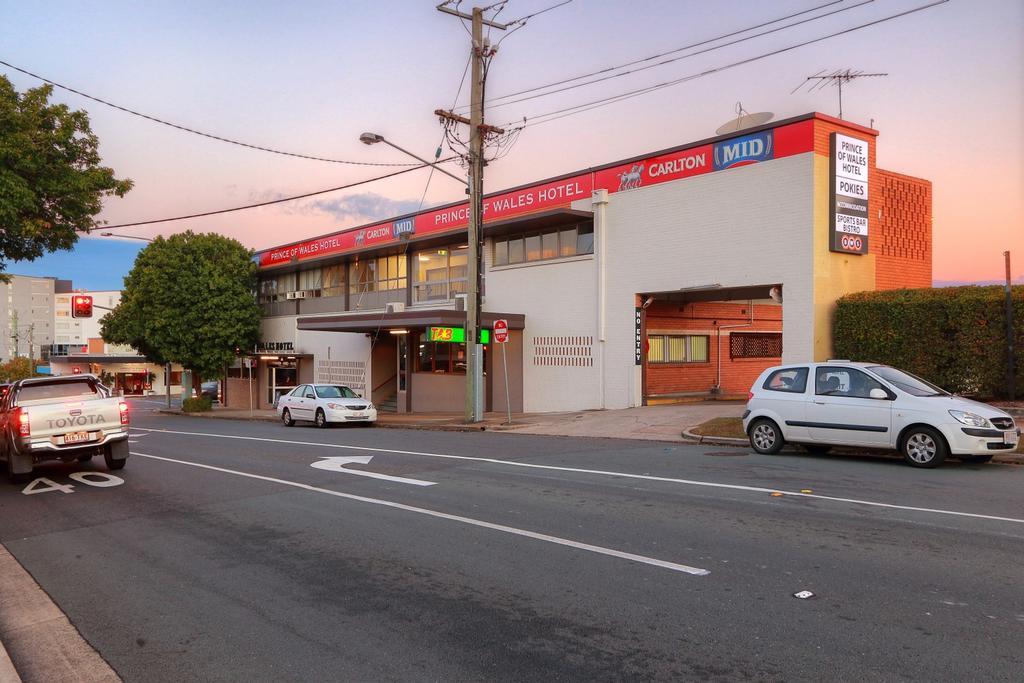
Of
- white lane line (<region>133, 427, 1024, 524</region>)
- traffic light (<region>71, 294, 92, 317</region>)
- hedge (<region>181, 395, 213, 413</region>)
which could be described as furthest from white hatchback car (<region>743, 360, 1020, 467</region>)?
traffic light (<region>71, 294, 92, 317</region>)

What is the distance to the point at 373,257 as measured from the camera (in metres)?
34.7

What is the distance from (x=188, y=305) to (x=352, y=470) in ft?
98.3

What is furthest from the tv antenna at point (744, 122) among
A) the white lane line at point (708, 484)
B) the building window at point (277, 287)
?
the building window at point (277, 287)

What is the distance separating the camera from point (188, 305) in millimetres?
38344

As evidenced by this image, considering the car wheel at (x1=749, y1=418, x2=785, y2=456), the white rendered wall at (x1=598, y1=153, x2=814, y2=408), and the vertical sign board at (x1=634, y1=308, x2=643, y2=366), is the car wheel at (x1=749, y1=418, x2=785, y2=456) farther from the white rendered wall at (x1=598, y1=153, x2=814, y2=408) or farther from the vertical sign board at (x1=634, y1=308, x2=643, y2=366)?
the vertical sign board at (x1=634, y1=308, x2=643, y2=366)

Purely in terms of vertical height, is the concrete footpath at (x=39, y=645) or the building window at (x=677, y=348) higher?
the building window at (x=677, y=348)

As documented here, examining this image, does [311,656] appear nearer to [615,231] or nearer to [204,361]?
[615,231]

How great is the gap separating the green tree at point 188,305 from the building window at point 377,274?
787cm

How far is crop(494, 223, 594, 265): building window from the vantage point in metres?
24.3

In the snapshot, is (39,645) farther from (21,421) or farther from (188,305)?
(188,305)

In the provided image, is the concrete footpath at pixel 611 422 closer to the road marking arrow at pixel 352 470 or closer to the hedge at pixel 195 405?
the road marking arrow at pixel 352 470

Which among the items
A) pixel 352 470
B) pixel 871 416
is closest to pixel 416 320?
pixel 352 470

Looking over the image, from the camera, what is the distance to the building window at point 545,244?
24344 mm

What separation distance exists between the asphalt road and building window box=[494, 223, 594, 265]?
45.7 ft
